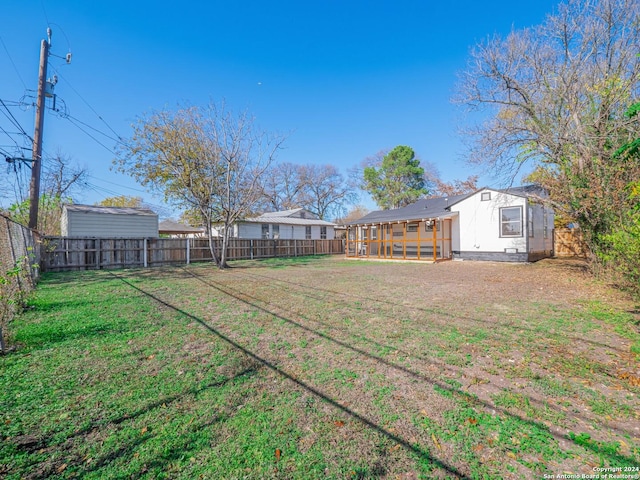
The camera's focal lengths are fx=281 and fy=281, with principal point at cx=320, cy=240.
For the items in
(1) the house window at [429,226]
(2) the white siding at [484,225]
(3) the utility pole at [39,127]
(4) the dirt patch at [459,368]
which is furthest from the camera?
(1) the house window at [429,226]

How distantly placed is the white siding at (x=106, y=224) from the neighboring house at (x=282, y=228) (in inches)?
183

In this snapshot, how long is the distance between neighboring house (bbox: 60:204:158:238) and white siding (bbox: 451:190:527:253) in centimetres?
1713

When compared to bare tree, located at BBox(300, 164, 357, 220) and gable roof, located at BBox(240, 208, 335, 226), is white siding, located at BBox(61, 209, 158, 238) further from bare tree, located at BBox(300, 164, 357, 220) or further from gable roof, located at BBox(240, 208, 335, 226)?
bare tree, located at BBox(300, 164, 357, 220)

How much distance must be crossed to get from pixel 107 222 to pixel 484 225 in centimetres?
1963

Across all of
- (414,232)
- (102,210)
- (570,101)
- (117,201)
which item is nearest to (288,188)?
(117,201)

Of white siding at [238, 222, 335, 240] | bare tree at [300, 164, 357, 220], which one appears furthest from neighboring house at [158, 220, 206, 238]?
bare tree at [300, 164, 357, 220]

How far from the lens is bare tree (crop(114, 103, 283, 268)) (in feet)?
40.9

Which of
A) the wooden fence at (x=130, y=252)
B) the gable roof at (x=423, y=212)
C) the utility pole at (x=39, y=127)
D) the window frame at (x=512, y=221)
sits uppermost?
the utility pole at (x=39, y=127)

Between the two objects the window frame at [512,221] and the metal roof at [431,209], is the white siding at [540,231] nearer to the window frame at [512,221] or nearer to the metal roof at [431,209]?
the window frame at [512,221]

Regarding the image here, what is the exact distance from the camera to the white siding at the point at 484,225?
12898 mm

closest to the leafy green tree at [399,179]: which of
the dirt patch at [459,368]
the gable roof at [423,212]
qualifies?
the gable roof at [423,212]

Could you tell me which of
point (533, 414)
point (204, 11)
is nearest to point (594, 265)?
point (533, 414)

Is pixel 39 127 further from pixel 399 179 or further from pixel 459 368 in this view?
pixel 399 179

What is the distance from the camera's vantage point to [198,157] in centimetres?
1332
